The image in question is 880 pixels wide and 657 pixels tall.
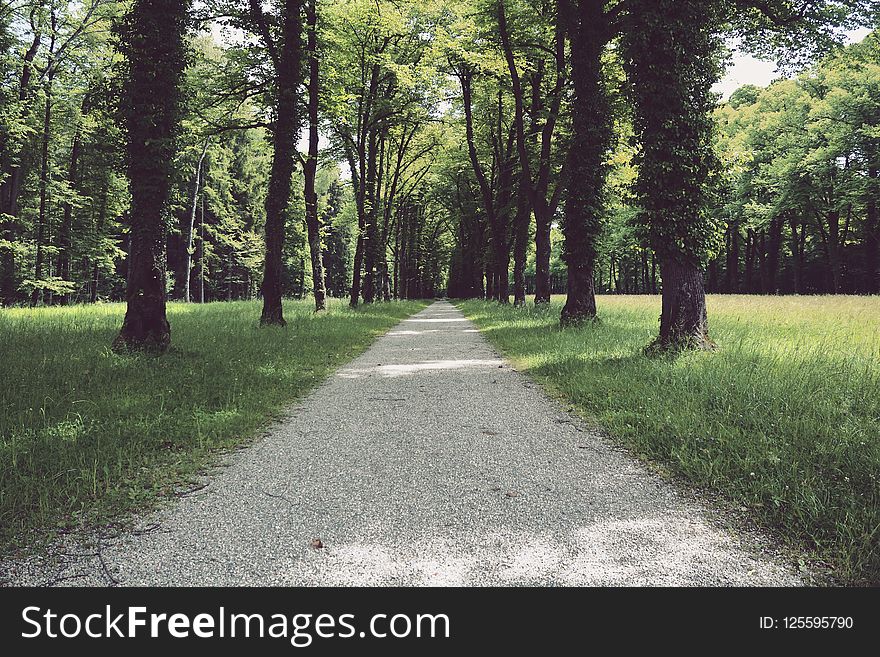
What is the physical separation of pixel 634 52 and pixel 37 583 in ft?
33.5

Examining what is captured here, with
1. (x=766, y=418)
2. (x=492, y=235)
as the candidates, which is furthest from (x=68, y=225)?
(x=766, y=418)

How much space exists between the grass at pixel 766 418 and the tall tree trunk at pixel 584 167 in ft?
13.2

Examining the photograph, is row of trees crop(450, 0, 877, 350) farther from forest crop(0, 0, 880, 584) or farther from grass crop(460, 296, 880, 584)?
grass crop(460, 296, 880, 584)

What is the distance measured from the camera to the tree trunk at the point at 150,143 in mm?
8477

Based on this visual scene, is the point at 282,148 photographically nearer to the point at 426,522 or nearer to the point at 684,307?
the point at 684,307

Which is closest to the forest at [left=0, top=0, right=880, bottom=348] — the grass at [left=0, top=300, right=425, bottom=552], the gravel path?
the grass at [left=0, top=300, right=425, bottom=552]

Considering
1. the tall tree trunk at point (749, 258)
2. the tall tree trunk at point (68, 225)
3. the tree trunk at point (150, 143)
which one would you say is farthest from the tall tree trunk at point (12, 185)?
the tall tree trunk at point (749, 258)

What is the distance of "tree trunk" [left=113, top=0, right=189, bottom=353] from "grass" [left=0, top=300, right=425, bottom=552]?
71 cm

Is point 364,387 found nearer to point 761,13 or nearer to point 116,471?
point 116,471

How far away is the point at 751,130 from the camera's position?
35938 mm

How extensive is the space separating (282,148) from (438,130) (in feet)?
57.1

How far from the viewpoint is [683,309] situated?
8352mm

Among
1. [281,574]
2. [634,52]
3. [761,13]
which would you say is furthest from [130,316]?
[761,13]

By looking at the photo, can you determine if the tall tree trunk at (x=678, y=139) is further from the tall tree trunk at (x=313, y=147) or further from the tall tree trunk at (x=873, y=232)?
the tall tree trunk at (x=873, y=232)
